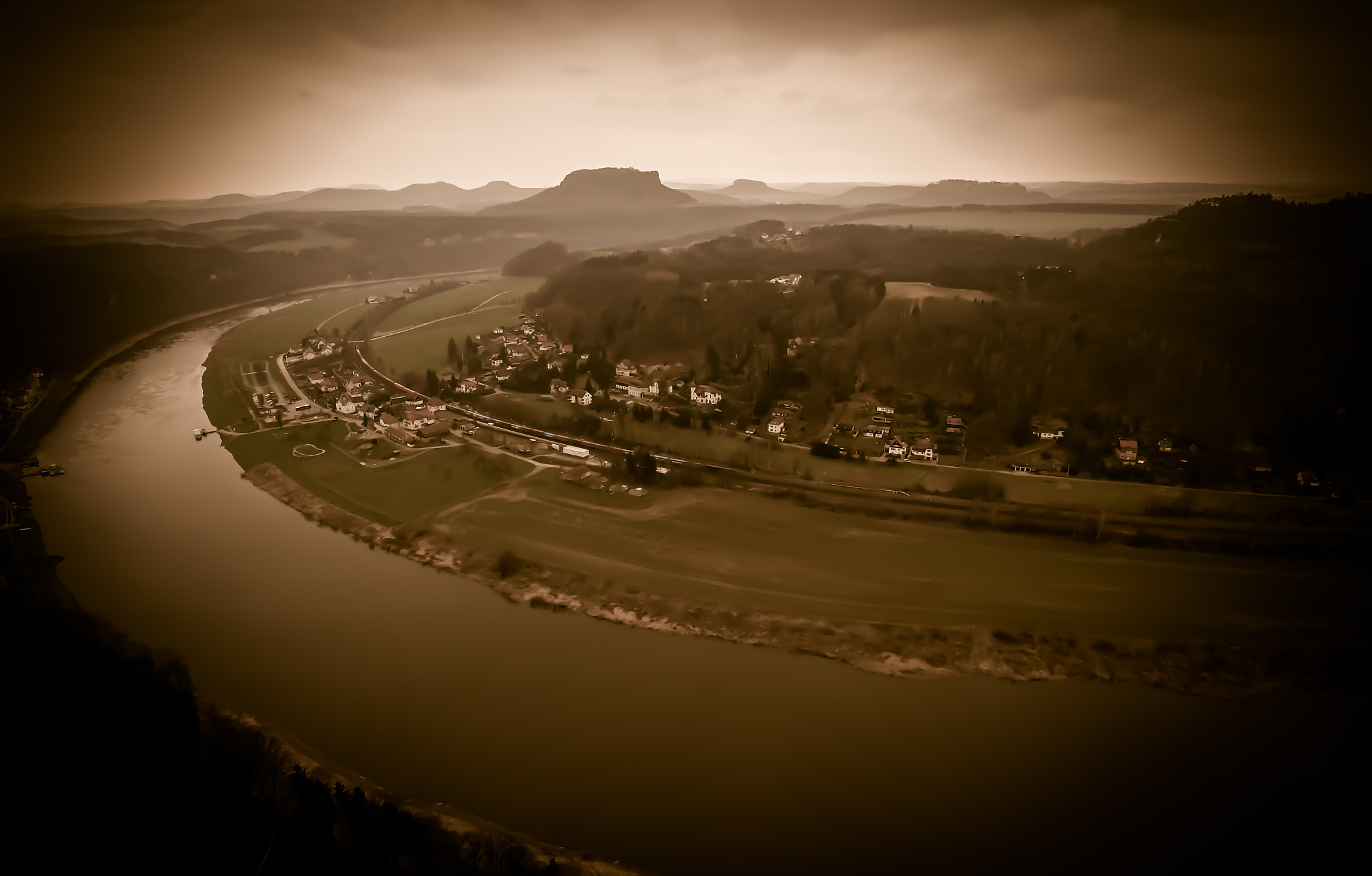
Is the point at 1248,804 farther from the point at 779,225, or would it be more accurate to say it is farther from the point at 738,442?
the point at 779,225

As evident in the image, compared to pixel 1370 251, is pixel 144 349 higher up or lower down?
lower down

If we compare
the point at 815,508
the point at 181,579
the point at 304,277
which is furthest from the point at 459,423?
the point at 304,277

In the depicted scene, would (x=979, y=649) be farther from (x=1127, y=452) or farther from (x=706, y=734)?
(x=1127, y=452)

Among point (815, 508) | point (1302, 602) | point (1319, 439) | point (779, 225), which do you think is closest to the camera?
point (1302, 602)

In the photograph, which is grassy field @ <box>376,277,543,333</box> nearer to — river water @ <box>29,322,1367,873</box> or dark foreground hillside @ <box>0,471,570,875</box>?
river water @ <box>29,322,1367,873</box>

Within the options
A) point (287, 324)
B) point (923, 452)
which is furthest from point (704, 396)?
point (287, 324)

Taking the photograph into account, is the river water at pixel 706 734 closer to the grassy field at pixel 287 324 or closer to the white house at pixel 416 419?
the white house at pixel 416 419
